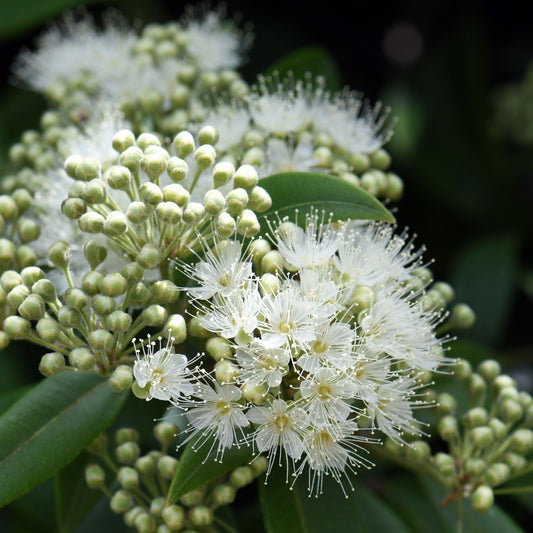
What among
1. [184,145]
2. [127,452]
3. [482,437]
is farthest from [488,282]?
[127,452]

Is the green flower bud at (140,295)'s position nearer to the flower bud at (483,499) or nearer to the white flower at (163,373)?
the white flower at (163,373)

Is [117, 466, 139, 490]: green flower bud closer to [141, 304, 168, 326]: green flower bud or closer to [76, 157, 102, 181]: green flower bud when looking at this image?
[141, 304, 168, 326]: green flower bud

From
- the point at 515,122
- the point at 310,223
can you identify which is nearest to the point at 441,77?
the point at 515,122

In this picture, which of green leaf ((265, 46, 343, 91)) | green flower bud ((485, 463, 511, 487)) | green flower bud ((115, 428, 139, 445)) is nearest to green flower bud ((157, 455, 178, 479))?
green flower bud ((115, 428, 139, 445))

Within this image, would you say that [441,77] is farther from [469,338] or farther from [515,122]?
[469,338]

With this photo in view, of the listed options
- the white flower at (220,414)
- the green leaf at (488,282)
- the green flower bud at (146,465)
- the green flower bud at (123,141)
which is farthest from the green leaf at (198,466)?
the green leaf at (488,282)

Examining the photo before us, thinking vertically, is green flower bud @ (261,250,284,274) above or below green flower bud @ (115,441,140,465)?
above
